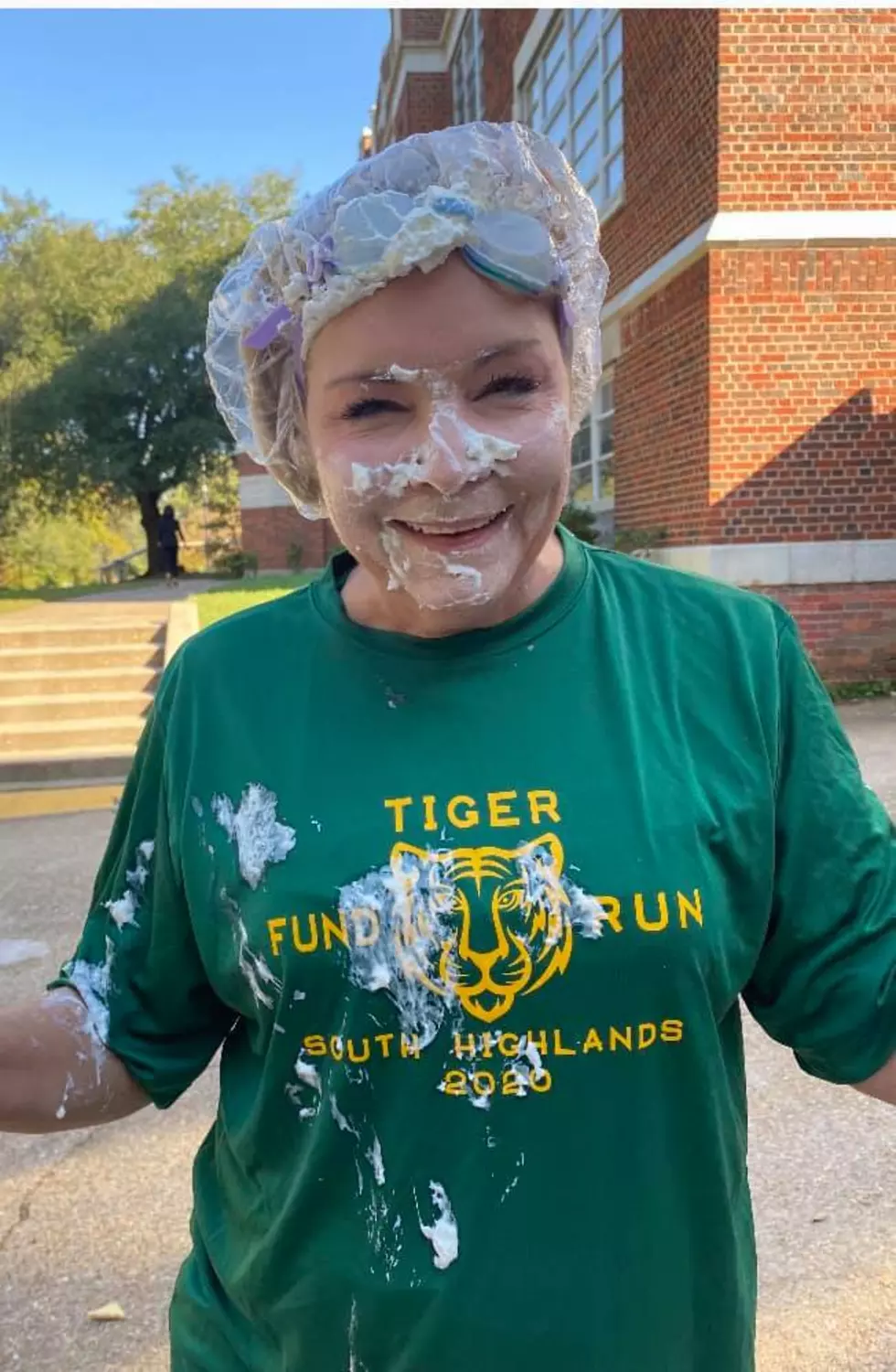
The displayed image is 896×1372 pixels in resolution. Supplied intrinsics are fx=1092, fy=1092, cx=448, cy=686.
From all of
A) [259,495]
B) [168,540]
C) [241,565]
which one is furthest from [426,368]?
[168,540]

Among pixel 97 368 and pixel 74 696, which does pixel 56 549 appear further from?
pixel 74 696

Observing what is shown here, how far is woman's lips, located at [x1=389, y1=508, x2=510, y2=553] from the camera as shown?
1.14 metres

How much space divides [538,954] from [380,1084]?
22 cm

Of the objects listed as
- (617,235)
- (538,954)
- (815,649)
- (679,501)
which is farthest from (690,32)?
(538,954)

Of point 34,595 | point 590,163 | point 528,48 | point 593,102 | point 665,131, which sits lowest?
→ point 34,595

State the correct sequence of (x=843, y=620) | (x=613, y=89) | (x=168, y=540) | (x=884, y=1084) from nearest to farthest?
(x=884, y=1084)
(x=843, y=620)
(x=613, y=89)
(x=168, y=540)

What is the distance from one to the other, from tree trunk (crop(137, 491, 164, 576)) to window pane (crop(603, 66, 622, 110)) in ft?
60.5

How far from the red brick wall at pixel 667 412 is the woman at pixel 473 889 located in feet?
26.6

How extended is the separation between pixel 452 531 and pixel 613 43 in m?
11.4

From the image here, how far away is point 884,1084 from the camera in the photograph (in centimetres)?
122

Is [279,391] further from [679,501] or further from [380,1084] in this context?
[679,501]

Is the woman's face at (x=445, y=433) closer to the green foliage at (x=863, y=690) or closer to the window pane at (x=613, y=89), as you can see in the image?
the green foliage at (x=863, y=690)

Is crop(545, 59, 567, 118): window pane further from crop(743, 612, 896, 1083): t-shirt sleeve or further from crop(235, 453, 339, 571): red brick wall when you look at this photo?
crop(743, 612, 896, 1083): t-shirt sleeve

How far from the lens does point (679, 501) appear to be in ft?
31.0
